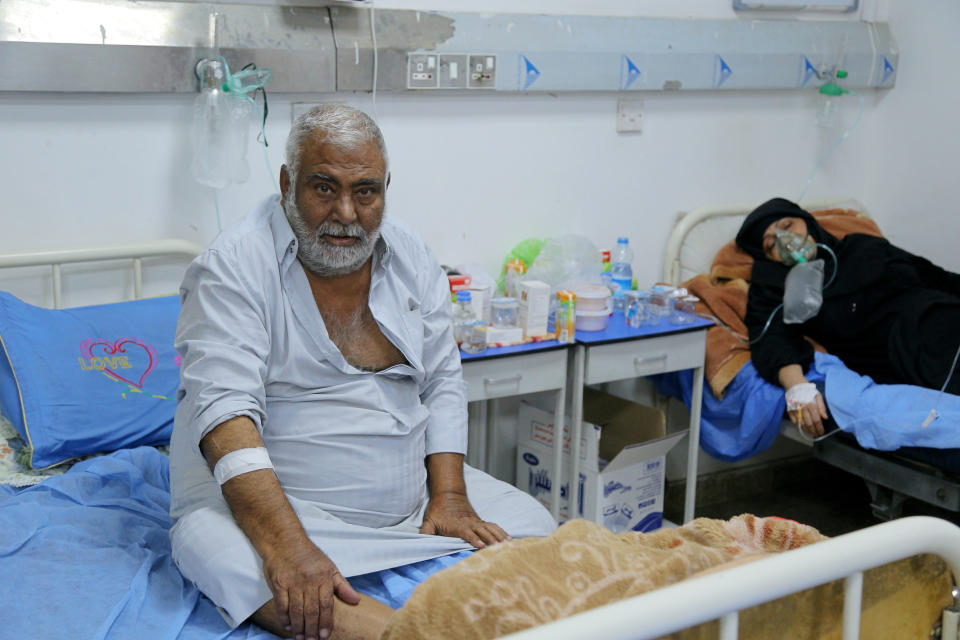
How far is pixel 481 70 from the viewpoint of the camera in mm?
3025

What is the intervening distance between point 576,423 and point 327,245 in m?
1.22

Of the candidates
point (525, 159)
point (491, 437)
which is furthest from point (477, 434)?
point (525, 159)

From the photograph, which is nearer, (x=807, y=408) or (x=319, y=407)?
(x=319, y=407)

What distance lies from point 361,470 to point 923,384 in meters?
1.90

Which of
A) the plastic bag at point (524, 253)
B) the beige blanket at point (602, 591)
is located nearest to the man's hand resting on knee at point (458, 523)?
the beige blanket at point (602, 591)

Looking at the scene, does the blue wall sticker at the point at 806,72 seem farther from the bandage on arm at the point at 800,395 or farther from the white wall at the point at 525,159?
the bandage on arm at the point at 800,395

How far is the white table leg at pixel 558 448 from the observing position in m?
2.95

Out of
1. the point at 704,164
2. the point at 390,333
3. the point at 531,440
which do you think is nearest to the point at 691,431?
the point at 531,440

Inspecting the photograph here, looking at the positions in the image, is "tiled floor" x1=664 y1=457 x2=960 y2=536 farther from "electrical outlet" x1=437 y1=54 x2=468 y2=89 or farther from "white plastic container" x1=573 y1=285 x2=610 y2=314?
"electrical outlet" x1=437 y1=54 x2=468 y2=89

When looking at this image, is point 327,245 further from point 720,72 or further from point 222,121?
point 720,72

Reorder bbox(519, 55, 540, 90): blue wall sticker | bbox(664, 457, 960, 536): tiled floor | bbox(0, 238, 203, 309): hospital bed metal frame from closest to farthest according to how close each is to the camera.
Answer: bbox(0, 238, 203, 309): hospital bed metal frame → bbox(519, 55, 540, 90): blue wall sticker → bbox(664, 457, 960, 536): tiled floor

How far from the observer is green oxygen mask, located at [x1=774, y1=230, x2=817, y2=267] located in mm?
3270

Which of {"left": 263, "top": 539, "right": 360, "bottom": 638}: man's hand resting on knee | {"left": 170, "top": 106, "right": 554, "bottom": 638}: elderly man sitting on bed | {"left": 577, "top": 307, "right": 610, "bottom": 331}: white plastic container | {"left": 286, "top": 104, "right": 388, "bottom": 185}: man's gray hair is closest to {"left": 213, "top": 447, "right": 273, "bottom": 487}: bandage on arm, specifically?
{"left": 170, "top": 106, "right": 554, "bottom": 638}: elderly man sitting on bed

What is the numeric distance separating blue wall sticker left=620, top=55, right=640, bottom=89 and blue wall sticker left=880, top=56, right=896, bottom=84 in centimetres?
122
